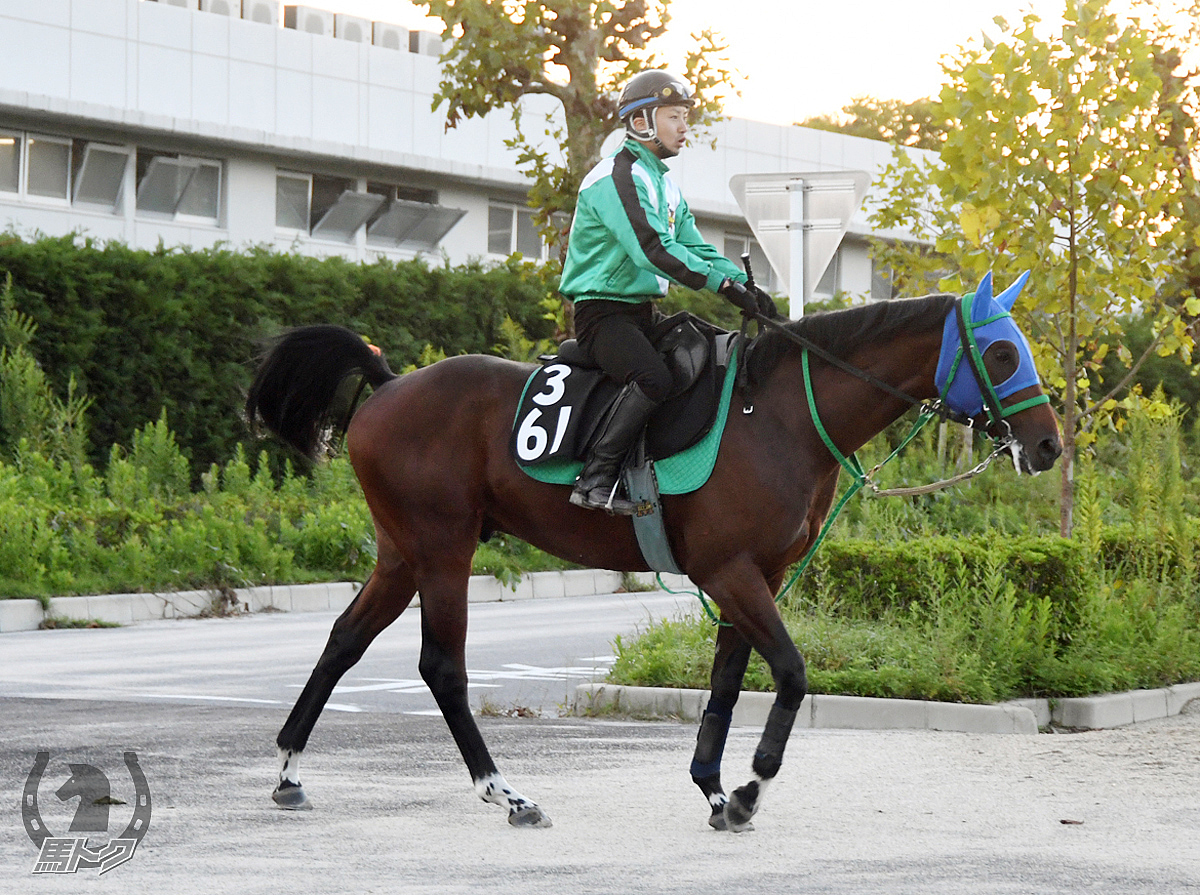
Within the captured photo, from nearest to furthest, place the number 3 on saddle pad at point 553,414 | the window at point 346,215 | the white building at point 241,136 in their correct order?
the number 3 on saddle pad at point 553,414 < the white building at point 241,136 < the window at point 346,215

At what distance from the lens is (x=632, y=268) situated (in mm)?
6777

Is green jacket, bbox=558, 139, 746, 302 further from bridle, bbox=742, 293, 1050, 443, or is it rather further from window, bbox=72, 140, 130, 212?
window, bbox=72, 140, 130, 212

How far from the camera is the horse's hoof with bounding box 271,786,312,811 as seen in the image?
668 cm

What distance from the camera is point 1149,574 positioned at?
11961mm

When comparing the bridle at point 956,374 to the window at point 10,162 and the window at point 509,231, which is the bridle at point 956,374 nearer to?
the window at point 10,162

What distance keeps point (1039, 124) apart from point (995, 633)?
3854 mm

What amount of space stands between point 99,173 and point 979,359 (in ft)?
83.5

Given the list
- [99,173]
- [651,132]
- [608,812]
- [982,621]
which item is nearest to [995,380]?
[651,132]

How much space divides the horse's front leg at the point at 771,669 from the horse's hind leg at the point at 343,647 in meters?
1.58

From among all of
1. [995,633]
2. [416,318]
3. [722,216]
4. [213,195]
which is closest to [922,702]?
[995,633]

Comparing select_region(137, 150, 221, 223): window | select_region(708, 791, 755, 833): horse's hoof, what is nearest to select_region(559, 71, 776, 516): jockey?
select_region(708, 791, 755, 833): horse's hoof

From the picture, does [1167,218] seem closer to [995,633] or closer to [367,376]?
[995,633]

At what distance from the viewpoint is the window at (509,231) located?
3497 cm

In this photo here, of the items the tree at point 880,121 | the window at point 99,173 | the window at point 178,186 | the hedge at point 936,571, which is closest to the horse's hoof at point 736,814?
the hedge at point 936,571
